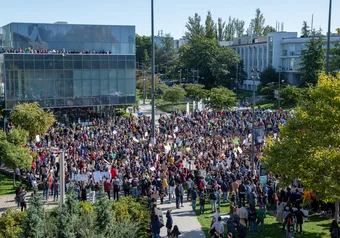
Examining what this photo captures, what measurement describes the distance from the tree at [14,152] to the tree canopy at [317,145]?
1416cm

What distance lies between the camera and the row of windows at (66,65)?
45688 millimetres

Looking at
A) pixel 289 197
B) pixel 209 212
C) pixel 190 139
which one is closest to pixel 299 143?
pixel 289 197

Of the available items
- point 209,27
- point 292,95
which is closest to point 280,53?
point 292,95

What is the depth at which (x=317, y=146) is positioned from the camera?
1678cm

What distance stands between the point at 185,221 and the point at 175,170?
5.65 m

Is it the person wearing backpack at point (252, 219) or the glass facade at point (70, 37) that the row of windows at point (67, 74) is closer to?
the glass facade at point (70, 37)

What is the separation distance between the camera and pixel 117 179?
2317 centimetres

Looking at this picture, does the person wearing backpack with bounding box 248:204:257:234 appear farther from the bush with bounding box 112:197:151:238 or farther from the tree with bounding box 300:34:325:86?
the tree with bounding box 300:34:325:86

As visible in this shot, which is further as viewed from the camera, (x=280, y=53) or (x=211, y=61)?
(x=211, y=61)

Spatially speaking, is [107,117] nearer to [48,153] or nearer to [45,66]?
[45,66]

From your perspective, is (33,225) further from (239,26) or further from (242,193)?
(239,26)

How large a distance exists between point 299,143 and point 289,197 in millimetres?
3665

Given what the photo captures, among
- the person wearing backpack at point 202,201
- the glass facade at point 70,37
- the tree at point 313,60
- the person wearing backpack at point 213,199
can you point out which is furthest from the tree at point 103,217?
the tree at point 313,60

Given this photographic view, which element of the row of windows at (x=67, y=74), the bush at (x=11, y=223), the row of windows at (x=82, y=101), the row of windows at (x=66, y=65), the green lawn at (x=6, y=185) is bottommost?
the green lawn at (x=6, y=185)
